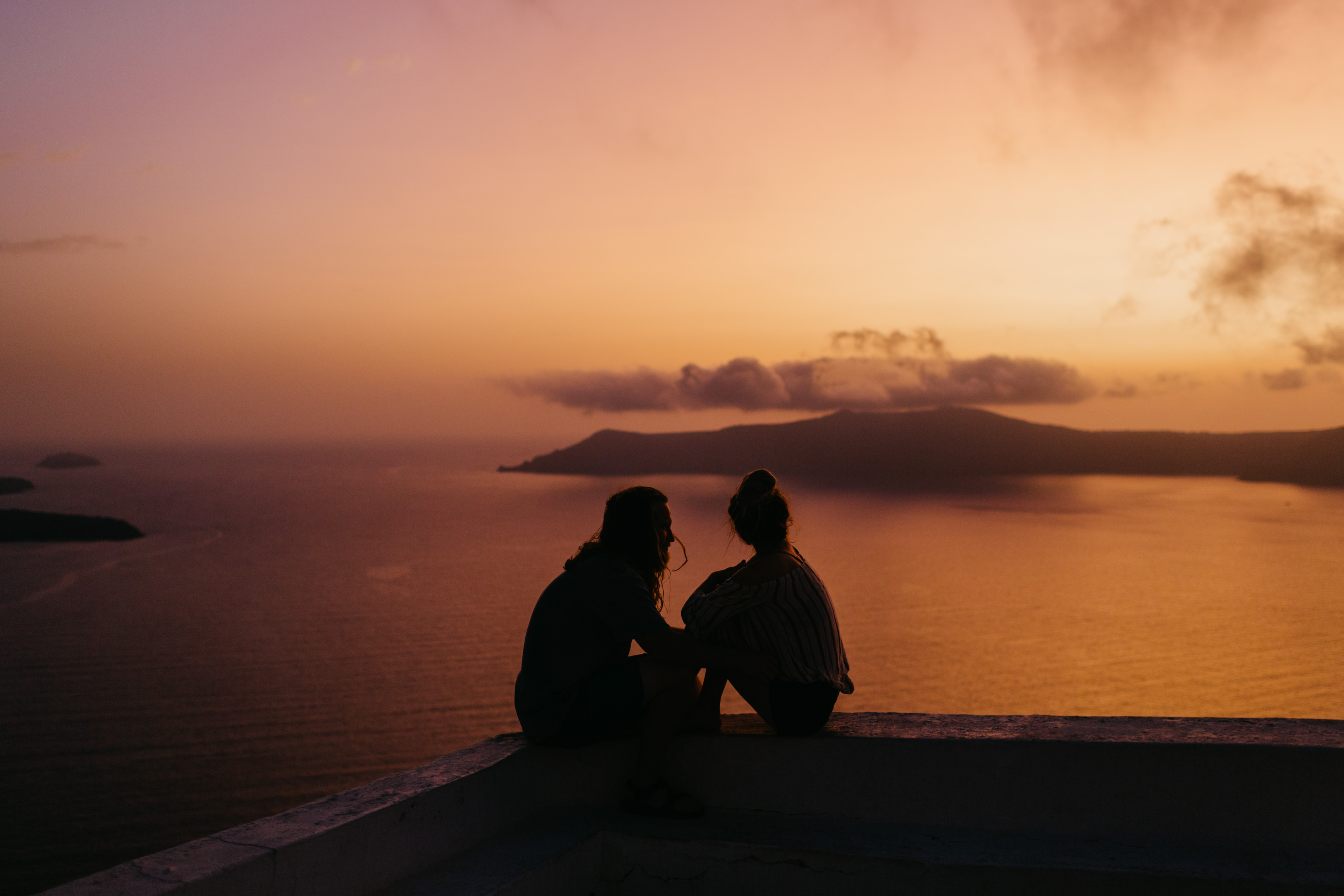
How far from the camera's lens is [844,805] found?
2.77 metres

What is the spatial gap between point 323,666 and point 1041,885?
37.4 m

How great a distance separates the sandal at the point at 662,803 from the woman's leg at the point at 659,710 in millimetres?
23

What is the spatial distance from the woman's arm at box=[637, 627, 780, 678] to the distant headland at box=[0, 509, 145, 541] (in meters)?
81.3

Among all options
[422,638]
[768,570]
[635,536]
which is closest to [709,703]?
[768,570]

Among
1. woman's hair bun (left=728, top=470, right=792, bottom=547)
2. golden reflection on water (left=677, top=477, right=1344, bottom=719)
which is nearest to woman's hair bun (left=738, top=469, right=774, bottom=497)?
woman's hair bun (left=728, top=470, right=792, bottom=547)

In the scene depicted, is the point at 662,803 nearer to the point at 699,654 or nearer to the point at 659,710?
the point at 659,710

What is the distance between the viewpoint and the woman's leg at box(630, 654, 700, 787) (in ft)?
9.21

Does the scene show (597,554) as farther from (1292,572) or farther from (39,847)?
(1292,572)

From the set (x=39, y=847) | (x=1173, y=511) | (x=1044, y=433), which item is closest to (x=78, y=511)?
(x=39, y=847)

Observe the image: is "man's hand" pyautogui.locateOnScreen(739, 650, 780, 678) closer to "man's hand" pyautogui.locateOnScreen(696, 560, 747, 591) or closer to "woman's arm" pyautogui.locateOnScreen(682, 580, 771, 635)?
"woman's arm" pyautogui.locateOnScreen(682, 580, 771, 635)

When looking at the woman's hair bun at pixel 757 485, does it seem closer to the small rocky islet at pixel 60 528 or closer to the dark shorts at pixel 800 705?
the dark shorts at pixel 800 705

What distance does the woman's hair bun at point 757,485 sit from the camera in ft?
10.3

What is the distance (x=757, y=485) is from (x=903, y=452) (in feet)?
581

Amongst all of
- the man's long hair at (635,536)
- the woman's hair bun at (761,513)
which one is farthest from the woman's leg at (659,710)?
the woman's hair bun at (761,513)
